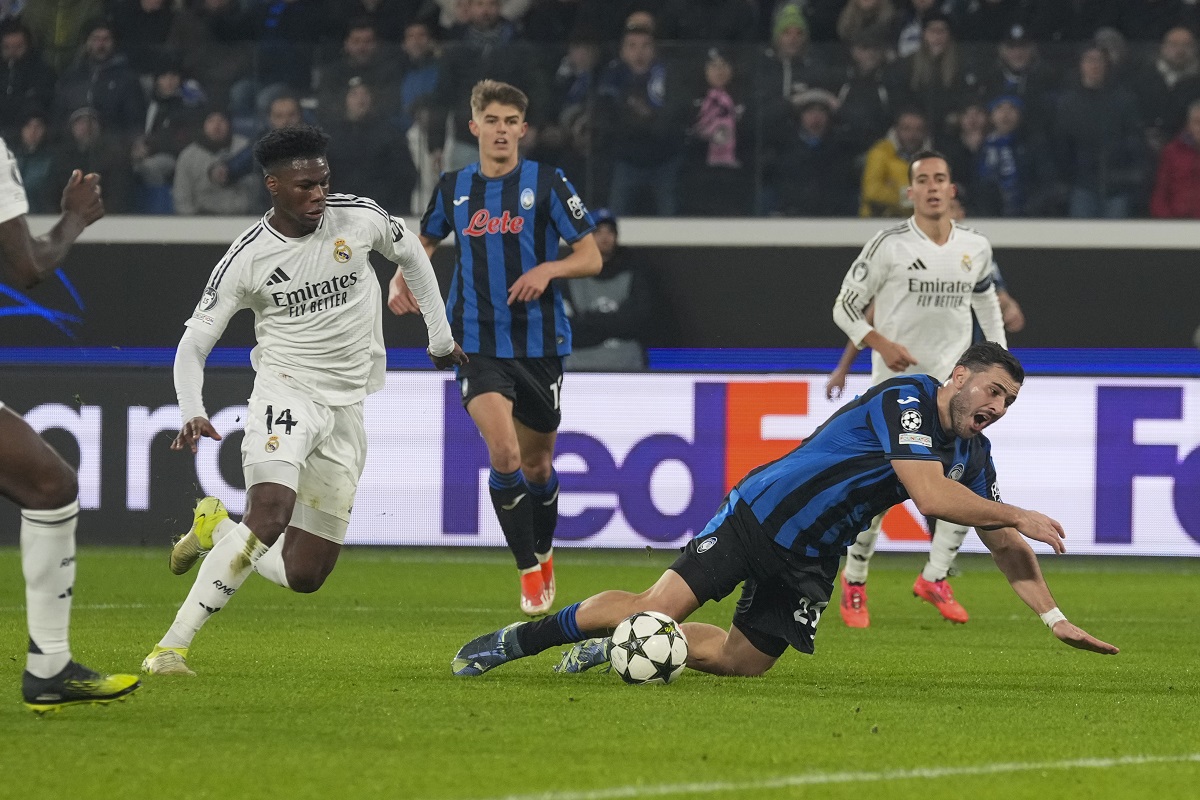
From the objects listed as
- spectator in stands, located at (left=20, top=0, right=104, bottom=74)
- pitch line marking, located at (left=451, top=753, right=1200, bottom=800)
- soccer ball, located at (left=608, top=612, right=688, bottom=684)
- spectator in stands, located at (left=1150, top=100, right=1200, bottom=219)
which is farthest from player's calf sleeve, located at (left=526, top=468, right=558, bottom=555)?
spectator in stands, located at (left=20, top=0, right=104, bottom=74)

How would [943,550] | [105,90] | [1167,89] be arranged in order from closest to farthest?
[943,550]
[1167,89]
[105,90]

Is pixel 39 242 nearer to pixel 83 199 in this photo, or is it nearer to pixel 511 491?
pixel 83 199

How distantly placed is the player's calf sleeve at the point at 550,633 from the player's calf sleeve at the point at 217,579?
38.9 inches

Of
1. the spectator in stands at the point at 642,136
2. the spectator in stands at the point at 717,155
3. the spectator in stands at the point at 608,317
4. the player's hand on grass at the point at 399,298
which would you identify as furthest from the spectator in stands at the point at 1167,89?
the player's hand on grass at the point at 399,298

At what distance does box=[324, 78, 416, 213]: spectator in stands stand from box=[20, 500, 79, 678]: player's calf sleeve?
9354 mm

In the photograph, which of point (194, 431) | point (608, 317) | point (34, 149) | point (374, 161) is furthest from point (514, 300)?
point (34, 149)

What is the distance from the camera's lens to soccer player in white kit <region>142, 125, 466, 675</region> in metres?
6.39

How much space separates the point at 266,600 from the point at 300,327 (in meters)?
3.51

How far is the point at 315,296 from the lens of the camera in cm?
668

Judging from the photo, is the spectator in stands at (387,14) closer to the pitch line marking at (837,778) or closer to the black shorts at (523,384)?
the black shorts at (523,384)

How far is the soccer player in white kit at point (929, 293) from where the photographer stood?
9266 mm

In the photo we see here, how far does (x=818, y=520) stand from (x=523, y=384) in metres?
2.82

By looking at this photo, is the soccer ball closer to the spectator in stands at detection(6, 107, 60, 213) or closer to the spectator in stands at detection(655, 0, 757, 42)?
the spectator in stands at detection(655, 0, 757, 42)

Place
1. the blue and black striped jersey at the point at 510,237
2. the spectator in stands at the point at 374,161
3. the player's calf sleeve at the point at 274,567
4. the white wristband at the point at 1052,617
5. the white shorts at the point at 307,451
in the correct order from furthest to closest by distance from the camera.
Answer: the spectator in stands at the point at 374,161
the blue and black striped jersey at the point at 510,237
the player's calf sleeve at the point at 274,567
the white shorts at the point at 307,451
the white wristband at the point at 1052,617
